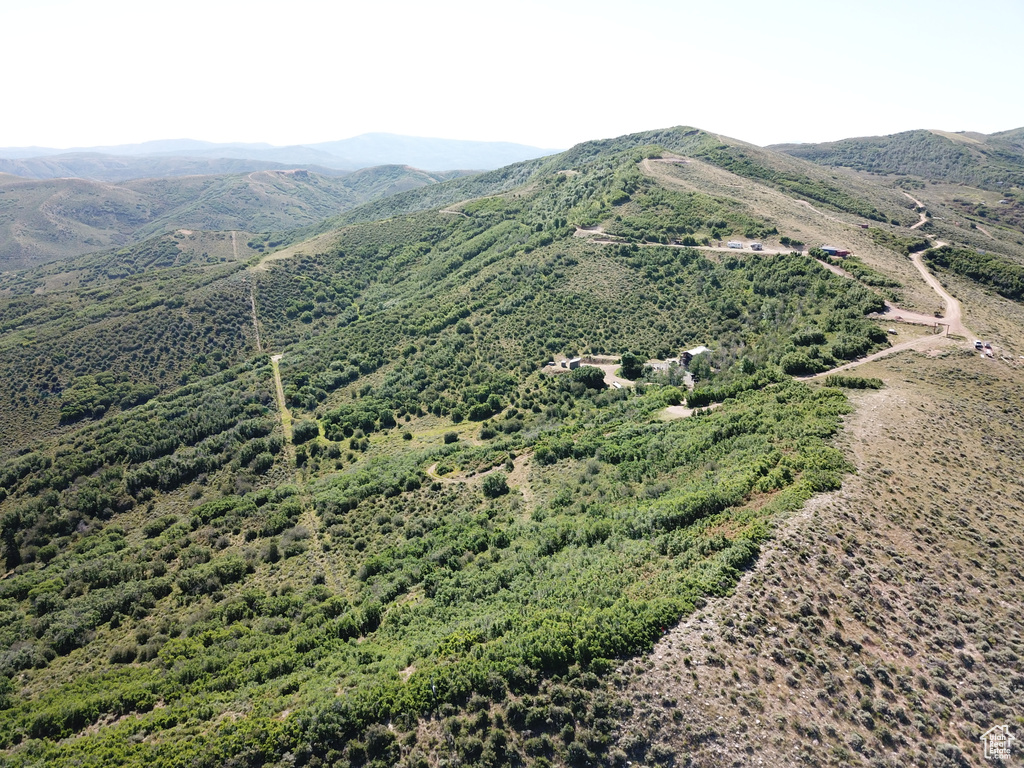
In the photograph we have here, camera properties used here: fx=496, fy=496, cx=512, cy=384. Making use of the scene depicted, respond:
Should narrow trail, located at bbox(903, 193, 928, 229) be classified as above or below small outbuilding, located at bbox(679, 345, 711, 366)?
above

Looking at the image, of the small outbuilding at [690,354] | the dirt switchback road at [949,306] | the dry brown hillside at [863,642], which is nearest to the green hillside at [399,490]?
the dry brown hillside at [863,642]

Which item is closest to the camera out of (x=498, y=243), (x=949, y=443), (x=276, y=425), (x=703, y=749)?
(x=703, y=749)

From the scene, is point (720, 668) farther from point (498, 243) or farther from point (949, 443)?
point (498, 243)

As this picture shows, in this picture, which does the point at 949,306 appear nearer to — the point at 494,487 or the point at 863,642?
the point at 863,642

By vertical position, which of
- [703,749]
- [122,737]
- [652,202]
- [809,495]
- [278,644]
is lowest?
[278,644]

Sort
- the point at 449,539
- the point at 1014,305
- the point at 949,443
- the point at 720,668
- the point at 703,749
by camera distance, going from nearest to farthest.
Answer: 1. the point at 703,749
2. the point at 720,668
3. the point at 949,443
4. the point at 449,539
5. the point at 1014,305

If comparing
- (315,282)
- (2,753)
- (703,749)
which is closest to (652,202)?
(315,282)

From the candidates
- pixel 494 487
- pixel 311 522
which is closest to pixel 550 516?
pixel 494 487

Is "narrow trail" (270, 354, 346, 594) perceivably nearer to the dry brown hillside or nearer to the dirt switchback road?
the dry brown hillside

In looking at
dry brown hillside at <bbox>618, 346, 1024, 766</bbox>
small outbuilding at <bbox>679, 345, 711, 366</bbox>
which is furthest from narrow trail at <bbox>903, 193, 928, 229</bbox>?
dry brown hillside at <bbox>618, 346, 1024, 766</bbox>
